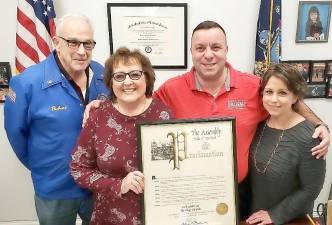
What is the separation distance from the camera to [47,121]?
1772 millimetres

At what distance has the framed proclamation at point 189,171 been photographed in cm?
144

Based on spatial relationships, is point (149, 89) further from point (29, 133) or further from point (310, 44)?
point (310, 44)

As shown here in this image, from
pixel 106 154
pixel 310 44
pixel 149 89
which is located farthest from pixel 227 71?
pixel 310 44

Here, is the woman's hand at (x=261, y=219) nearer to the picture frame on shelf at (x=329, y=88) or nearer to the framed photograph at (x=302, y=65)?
the framed photograph at (x=302, y=65)

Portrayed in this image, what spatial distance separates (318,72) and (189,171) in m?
2.10

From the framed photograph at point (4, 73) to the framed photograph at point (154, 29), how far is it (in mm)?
944

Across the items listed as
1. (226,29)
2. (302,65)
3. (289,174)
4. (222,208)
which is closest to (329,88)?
(302,65)

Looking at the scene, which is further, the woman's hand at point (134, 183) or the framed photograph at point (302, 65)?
the framed photograph at point (302, 65)

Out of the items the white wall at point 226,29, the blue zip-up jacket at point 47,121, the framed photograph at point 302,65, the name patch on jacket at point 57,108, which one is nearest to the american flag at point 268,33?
the white wall at point 226,29

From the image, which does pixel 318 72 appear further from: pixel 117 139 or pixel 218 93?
pixel 117 139

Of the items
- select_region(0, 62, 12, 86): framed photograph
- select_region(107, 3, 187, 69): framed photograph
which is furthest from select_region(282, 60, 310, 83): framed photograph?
select_region(0, 62, 12, 86): framed photograph

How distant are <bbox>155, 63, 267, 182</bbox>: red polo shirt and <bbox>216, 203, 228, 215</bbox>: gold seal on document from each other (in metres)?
0.32

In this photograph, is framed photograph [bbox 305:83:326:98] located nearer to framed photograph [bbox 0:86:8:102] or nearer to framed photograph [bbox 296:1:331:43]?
framed photograph [bbox 296:1:331:43]

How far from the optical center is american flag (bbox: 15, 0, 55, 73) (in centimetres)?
259
